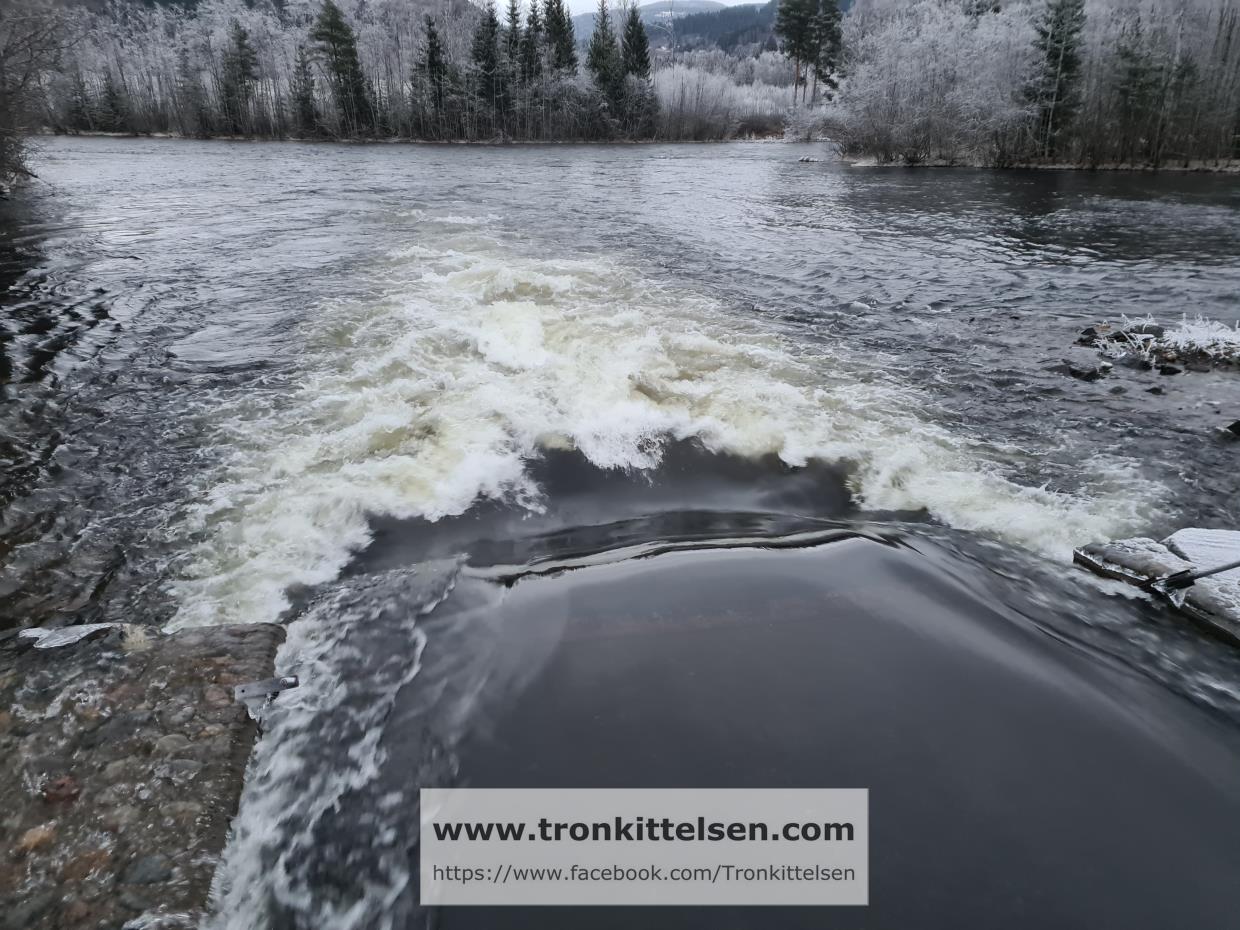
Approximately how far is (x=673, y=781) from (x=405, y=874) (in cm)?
99

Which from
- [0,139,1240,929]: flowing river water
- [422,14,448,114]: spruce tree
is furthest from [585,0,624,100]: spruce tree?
[0,139,1240,929]: flowing river water

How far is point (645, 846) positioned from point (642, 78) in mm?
76793

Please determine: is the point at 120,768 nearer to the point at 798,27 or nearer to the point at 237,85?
the point at 237,85

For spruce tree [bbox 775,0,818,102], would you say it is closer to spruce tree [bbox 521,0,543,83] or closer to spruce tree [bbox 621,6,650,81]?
spruce tree [bbox 621,6,650,81]

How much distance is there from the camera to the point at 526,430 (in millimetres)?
5449

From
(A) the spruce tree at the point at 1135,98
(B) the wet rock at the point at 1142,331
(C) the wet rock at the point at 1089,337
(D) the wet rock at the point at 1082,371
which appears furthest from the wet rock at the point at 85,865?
(A) the spruce tree at the point at 1135,98

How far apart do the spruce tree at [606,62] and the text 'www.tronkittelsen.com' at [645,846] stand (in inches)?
2840

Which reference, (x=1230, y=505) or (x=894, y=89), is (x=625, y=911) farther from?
(x=894, y=89)

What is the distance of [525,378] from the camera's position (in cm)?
649

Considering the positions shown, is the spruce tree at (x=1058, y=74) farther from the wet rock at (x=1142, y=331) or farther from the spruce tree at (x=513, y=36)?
the spruce tree at (x=513, y=36)

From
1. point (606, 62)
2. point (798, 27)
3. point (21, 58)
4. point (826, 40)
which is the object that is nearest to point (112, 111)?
point (606, 62)

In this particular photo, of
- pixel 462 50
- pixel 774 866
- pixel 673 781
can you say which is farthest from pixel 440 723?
pixel 462 50

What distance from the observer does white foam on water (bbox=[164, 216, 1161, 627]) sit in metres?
4.09

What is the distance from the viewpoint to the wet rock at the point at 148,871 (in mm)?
2088
